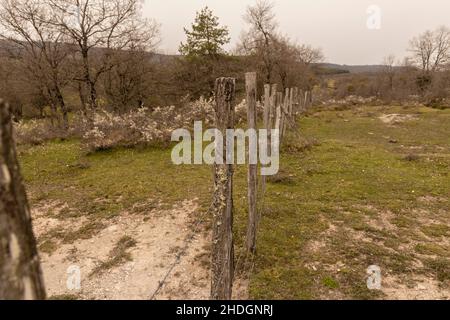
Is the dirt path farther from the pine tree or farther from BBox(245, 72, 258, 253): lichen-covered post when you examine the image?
the pine tree

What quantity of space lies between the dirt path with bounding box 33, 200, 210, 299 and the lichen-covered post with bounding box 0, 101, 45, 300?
131 inches

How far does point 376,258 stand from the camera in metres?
5.09

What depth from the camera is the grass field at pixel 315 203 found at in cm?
467

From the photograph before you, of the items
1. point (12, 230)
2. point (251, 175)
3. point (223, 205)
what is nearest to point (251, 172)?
point (251, 175)

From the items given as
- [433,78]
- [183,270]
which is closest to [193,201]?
[183,270]

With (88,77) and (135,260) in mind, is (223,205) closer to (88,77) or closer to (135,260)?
(135,260)

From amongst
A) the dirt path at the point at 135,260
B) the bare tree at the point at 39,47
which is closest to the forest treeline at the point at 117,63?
the bare tree at the point at 39,47

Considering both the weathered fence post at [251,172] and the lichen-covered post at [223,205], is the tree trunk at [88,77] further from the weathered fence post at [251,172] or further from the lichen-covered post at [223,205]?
the lichen-covered post at [223,205]

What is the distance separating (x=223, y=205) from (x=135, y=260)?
2.57 metres

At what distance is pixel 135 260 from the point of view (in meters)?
5.23

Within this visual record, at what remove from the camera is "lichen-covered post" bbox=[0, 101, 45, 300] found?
1.25 m

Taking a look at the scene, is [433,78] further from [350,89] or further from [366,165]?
[366,165]

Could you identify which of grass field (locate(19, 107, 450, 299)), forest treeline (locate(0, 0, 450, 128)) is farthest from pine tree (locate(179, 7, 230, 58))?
grass field (locate(19, 107, 450, 299))
